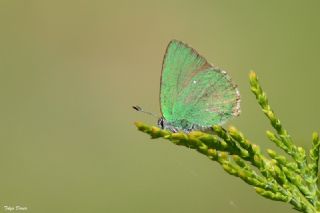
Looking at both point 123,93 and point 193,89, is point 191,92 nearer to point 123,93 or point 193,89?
point 193,89

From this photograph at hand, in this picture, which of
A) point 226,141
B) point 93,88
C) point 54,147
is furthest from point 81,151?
point 226,141

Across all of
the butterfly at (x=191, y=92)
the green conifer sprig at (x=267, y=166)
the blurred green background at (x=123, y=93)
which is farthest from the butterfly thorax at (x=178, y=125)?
the blurred green background at (x=123, y=93)

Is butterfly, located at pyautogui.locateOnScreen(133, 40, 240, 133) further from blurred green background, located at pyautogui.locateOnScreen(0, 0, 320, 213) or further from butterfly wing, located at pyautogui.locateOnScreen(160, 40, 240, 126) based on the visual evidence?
blurred green background, located at pyautogui.locateOnScreen(0, 0, 320, 213)

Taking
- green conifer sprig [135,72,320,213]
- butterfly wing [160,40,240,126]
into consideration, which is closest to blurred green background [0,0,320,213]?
butterfly wing [160,40,240,126]

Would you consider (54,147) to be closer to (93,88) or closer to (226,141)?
(93,88)

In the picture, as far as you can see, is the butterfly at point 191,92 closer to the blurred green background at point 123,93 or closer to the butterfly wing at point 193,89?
the butterfly wing at point 193,89

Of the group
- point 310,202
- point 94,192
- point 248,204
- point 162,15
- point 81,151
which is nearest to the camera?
point 310,202
